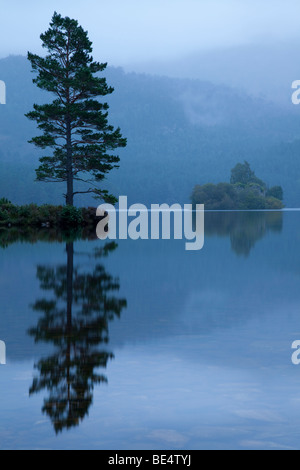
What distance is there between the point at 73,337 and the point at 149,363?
1.61 metres

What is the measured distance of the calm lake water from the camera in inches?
191

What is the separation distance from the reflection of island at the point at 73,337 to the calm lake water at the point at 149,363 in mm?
14

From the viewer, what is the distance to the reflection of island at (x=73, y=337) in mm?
5485

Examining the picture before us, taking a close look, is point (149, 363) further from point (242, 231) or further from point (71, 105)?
point (71, 105)

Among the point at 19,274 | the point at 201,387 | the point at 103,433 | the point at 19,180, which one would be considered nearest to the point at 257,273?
the point at 19,274

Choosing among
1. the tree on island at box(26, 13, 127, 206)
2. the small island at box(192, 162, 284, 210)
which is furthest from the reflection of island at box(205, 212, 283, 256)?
the small island at box(192, 162, 284, 210)

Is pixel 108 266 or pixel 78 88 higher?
pixel 78 88

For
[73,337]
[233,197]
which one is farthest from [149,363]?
[233,197]

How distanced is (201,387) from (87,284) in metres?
7.78

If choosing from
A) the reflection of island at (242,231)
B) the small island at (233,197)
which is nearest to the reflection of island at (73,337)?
the reflection of island at (242,231)

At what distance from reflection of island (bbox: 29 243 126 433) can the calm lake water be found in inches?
0.6

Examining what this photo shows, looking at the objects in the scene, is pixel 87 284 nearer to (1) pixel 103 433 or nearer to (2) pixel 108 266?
(2) pixel 108 266

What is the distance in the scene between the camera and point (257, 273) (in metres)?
15.7
